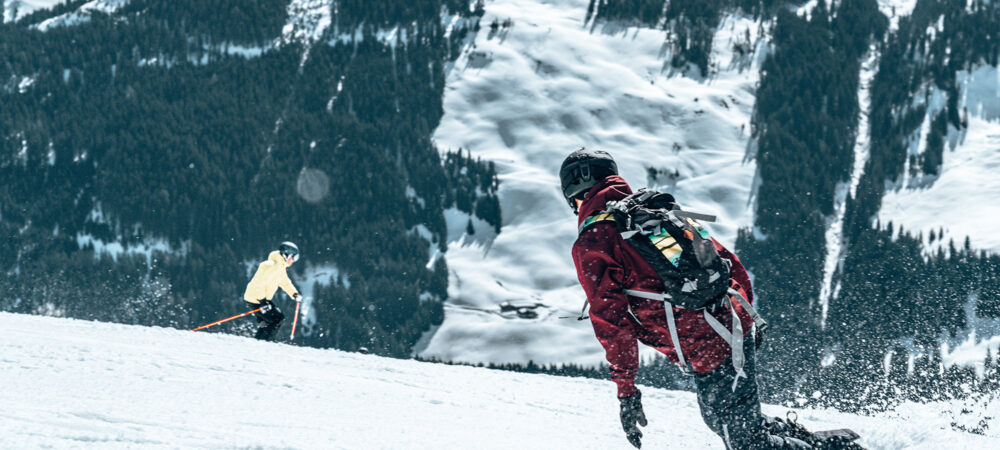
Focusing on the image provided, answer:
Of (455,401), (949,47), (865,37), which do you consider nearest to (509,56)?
(865,37)

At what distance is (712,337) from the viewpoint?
408 centimetres

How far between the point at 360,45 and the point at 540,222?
5467cm

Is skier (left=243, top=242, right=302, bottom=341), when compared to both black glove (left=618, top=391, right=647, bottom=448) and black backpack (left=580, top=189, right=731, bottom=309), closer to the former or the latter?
black glove (left=618, top=391, right=647, bottom=448)

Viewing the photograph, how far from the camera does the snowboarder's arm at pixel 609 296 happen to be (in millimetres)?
4035

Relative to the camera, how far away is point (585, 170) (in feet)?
14.4

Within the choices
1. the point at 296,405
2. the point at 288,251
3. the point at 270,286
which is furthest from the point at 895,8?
the point at 296,405

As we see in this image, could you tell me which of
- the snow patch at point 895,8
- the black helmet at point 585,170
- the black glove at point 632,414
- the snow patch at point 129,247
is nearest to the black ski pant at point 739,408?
the black glove at point 632,414

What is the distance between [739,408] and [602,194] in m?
1.22

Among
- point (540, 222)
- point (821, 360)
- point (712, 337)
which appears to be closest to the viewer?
point (712, 337)

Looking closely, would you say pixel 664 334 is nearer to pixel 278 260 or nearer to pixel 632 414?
pixel 632 414

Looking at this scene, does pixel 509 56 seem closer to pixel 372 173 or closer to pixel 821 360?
pixel 372 173

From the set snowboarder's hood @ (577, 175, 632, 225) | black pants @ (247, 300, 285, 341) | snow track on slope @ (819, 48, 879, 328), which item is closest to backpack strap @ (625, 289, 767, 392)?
snowboarder's hood @ (577, 175, 632, 225)

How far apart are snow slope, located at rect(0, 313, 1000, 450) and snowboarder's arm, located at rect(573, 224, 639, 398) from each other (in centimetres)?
178

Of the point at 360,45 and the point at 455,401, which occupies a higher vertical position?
the point at 455,401
